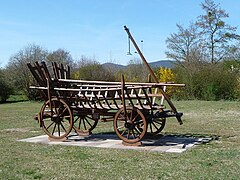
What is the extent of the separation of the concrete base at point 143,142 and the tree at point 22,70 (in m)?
23.5

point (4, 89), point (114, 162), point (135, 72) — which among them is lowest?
point (114, 162)

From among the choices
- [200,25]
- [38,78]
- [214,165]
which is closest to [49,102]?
[38,78]

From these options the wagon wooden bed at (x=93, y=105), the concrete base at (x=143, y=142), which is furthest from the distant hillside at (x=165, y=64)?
the wagon wooden bed at (x=93, y=105)

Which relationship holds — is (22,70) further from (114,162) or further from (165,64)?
(114,162)

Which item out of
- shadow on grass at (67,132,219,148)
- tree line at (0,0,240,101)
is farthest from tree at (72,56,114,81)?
shadow on grass at (67,132,219,148)

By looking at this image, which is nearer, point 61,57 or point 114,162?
point 114,162

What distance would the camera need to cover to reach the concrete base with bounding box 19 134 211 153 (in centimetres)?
729

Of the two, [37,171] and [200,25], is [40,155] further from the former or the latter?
[200,25]

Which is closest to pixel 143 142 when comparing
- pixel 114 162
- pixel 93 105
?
pixel 93 105

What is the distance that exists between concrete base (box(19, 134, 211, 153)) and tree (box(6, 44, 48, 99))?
23.5 meters

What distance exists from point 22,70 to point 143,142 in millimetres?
26276

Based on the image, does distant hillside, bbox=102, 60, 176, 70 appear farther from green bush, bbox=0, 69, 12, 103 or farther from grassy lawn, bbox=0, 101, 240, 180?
grassy lawn, bbox=0, 101, 240, 180

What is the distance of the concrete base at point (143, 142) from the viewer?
23.9 feet

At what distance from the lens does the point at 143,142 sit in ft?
26.2
